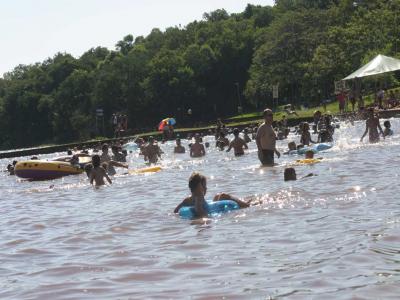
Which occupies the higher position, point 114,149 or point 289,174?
point 114,149

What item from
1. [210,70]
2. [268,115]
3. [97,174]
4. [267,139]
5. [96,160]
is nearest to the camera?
[268,115]

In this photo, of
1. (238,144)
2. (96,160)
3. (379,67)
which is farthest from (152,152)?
(379,67)

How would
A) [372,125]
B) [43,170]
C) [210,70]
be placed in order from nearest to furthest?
1. [372,125]
2. [43,170]
3. [210,70]

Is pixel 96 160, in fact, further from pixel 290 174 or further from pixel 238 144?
pixel 238 144

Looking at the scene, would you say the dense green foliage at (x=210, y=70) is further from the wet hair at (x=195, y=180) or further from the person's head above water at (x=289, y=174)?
the wet hair at (x=195, y=180)

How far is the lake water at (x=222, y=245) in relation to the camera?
21.6 ft

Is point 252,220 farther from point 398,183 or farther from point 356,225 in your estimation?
point 398,183

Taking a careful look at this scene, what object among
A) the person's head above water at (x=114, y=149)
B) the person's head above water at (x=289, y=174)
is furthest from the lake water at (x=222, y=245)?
the person's head above water at (x=114, y=149)

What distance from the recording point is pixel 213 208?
11.1 metres

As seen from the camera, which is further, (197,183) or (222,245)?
(197,183)

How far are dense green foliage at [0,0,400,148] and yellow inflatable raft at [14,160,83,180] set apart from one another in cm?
3358

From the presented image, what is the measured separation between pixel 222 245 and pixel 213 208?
2.50 meters

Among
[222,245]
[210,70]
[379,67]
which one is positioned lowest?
[222,245]

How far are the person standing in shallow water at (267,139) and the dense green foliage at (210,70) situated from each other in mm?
37781
